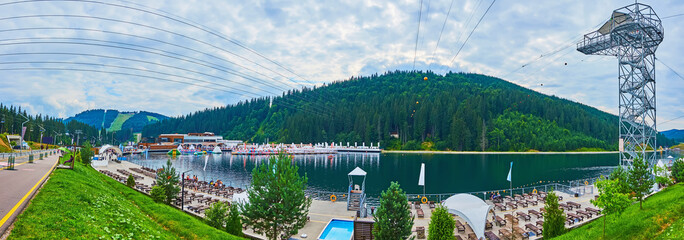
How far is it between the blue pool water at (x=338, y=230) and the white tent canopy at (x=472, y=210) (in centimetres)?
628

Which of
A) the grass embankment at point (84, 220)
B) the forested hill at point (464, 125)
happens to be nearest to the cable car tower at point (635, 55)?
the grass embankment at point (84, 220)

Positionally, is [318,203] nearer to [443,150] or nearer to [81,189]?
[81,189]

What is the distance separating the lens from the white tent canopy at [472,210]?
709 inches

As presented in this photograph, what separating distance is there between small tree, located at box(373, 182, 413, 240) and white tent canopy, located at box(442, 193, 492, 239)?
5.59 m

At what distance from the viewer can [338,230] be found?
2017 centimetres

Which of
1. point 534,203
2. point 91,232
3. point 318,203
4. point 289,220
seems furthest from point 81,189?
point 534,203

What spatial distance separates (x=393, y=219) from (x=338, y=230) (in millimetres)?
6773

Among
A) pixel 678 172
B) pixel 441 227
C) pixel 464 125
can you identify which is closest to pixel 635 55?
pixel 678 172

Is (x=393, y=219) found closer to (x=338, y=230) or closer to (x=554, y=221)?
(x=338, y=230)

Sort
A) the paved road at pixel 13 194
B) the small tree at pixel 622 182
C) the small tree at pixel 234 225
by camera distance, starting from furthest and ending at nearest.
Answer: the small tree at pixel 622 182 → the small tree at pixel 234 225 → the paved road at pixel 13 194

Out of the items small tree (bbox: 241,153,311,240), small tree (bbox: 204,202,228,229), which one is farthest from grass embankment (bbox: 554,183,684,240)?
small tree (bbox: 204,202,228,229)

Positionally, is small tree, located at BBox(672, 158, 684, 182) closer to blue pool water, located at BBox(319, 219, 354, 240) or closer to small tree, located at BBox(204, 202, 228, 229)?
blue pool water, located at BBox(319, 219, 354, 240)

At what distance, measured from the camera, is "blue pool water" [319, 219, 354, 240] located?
18.9 metres

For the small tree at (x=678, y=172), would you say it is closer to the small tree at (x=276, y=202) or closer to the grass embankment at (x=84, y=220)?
the small tree at (x=276, y=202)
